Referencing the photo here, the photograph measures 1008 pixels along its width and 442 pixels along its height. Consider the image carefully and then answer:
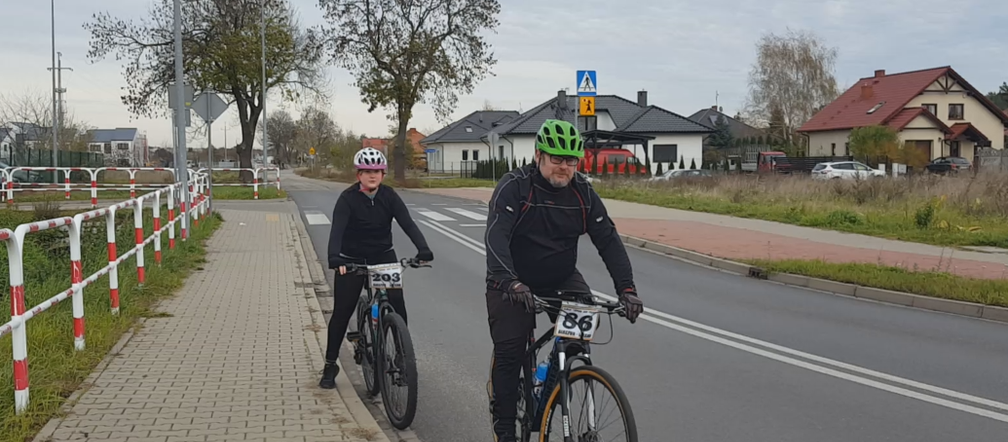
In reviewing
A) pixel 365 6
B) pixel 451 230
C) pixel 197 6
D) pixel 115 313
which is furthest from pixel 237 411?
pixel 365 6

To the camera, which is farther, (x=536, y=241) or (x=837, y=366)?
(x=837, y=366)

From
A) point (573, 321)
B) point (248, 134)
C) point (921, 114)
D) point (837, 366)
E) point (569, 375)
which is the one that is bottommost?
point (837, 366)

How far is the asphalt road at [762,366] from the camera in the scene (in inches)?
217

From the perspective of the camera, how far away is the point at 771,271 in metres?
12.6

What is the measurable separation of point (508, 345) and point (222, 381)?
281 centimetres

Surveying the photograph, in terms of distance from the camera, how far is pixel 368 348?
20.2 ft

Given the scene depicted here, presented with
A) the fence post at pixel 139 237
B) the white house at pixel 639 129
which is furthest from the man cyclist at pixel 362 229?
the white house at pixel 639 129

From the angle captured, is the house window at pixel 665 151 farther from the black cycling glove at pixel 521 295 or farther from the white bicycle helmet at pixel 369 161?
the black cycling glove at pixel 521 295

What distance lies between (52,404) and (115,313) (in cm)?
300

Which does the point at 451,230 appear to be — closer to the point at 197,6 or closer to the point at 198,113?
the point at 198,113

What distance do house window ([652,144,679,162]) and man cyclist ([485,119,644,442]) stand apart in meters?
58.5

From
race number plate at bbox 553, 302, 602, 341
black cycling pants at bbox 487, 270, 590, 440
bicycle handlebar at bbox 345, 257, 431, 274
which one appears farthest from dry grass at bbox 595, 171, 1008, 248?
race number plate at bbox 553, 302, 602, 341

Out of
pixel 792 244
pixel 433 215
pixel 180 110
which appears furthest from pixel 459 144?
pixel 792 244

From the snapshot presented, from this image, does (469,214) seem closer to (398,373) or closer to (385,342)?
(385,342)
